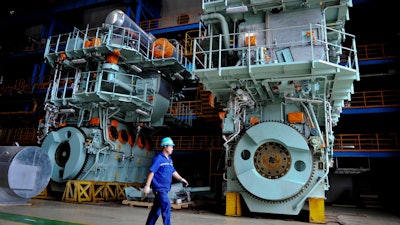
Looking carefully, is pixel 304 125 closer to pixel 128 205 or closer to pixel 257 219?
pixel 257 219

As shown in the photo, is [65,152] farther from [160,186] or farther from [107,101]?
[160,186]

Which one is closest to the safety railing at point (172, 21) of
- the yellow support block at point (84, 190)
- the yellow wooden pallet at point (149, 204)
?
the yellow support block at point (84, 190)

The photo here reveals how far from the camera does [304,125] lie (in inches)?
289

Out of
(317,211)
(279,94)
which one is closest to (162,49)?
(279,94)

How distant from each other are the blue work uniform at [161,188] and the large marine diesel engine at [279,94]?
136 inches

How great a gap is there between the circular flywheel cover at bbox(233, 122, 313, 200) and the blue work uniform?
355cm

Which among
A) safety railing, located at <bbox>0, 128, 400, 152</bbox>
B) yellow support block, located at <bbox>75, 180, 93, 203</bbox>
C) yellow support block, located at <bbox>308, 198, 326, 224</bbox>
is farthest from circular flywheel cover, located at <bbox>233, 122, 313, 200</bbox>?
yellow support block, located at <bbox>75, 180, 93, 203</bbox>

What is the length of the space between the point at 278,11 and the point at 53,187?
35.3ft

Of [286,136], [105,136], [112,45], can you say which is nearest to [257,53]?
[286,136]

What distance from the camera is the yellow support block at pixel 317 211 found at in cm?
660

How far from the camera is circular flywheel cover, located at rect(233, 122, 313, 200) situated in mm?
6672

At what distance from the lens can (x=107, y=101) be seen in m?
11.0

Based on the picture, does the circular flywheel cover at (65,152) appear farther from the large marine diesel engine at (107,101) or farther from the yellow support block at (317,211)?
the yellow support block at (317,211)

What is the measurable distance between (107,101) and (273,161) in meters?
7.11
